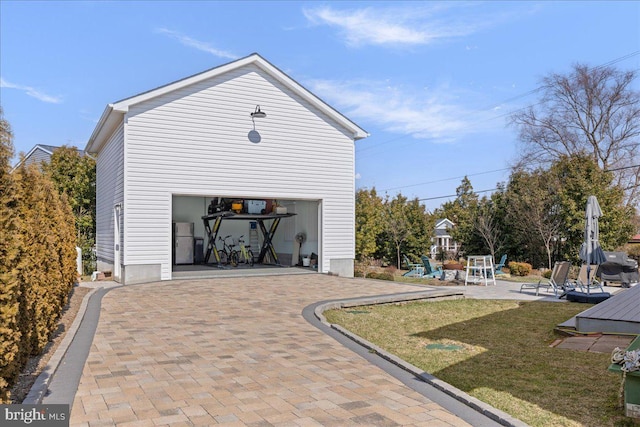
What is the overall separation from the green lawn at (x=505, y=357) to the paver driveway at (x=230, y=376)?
0.74 metres

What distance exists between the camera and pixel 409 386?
477 centimetres

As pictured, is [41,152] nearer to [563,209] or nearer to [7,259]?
[563,209]

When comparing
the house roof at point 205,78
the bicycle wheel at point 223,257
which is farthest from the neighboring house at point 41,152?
the bicycle wheel at point 223,257

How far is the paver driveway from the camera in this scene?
12.9 feet

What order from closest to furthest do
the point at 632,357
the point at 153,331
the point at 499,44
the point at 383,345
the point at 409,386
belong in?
the point at 632,357 → the point at 409,386 → the point at 383,345 → the point at 153,331 → the point at 499,44

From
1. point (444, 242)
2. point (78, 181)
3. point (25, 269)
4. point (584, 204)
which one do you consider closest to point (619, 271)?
→ point (584, 204)

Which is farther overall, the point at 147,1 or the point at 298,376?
the point at 147,1

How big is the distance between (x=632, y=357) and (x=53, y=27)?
12041 mm

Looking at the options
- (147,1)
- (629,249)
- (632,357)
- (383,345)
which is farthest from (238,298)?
(629,249)

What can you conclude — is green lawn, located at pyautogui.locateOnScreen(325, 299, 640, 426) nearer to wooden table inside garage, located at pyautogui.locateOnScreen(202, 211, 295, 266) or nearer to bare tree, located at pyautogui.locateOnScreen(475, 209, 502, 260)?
wooden table inside garage, located at pyautogui.locateOnScreen(202, 211, 295, 266)

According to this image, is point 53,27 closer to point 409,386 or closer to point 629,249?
point 409,386

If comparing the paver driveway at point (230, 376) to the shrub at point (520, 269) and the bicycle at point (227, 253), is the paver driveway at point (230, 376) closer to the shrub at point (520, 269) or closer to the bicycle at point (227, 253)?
the bicycle at point (227, 253)

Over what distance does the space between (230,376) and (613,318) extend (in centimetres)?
518

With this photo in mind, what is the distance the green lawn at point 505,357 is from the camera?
4.23 m
